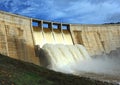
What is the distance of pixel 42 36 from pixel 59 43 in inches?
147

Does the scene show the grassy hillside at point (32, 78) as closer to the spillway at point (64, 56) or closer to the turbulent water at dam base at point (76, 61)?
the turbulent water at dam base at point (76, 61)

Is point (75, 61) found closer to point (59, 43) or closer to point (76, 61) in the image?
point (76, 61)

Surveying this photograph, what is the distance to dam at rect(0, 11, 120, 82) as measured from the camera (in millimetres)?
42281

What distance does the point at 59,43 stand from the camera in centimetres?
5066

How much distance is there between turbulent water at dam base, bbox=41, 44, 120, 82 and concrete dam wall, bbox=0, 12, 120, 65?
4.83 feet

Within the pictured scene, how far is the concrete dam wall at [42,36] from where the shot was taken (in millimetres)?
41781

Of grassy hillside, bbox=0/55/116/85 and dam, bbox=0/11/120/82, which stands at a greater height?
grassy hillside, bbox=0/55/116/85

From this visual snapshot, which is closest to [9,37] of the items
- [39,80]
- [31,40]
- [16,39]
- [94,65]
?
[16,39]

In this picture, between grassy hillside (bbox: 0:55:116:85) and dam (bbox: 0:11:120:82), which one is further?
dam (bbox: 0:11:120:82)

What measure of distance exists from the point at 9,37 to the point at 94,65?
16429mm

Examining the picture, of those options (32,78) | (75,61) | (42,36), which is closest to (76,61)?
(75,61)

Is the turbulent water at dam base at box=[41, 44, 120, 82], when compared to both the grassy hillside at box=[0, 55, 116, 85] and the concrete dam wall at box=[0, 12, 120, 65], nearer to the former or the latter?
the concrete dam wall at box=[0, 12, 120, 65]

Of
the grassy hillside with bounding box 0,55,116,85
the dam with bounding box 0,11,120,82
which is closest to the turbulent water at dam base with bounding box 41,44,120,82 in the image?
the dam with bounding box 0,11,120,82

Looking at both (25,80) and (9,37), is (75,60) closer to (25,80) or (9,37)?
(9,37)
